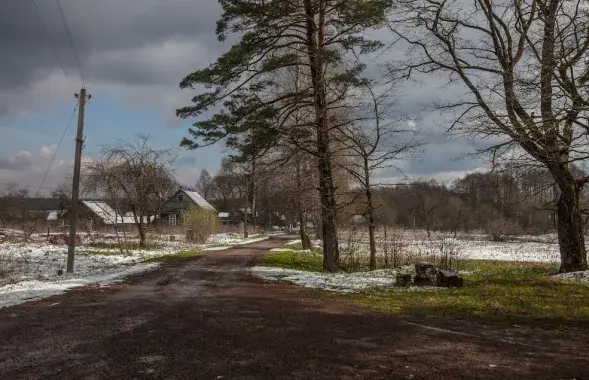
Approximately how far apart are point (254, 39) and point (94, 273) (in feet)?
30.3

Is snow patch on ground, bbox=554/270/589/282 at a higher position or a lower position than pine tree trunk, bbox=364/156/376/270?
lower

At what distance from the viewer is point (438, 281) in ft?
42.7

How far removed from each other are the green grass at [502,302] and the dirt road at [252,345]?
3.46 ft

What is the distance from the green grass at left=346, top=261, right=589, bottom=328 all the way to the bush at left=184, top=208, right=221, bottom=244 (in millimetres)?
27349

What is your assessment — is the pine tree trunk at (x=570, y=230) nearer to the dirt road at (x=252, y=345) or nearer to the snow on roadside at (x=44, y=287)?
the dirt road at (x=252, y=345)

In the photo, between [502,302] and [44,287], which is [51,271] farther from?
[502,302]

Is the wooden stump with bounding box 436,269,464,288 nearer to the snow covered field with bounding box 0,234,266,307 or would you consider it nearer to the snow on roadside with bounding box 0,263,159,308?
the snow on roadside with bounding box 0,263,159,308

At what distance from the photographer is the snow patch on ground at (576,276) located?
13.7m

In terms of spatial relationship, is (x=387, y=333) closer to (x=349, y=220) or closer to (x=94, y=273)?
(x=94, y=273)

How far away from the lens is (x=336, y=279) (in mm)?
15016

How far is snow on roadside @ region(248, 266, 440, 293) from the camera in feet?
43.2

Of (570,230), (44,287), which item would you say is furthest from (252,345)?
(570,230)

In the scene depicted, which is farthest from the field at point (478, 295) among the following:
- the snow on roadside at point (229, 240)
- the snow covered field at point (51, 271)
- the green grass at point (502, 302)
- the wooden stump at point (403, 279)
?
the snow on roadside at point (229, 240)

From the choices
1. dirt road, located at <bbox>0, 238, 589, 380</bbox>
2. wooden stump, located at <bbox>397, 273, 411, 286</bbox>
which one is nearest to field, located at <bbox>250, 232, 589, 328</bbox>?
wooden stump, located at <bbox>397, 273, 411, 286</bbox>
